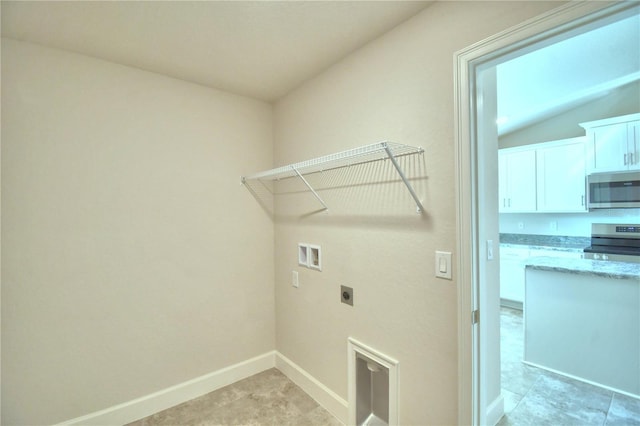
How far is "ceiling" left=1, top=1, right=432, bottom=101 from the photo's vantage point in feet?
4.58

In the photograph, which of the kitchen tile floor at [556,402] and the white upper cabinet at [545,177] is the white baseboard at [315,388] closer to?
the kitchen tile floor at [556,402]

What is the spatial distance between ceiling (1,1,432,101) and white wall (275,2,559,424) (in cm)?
17

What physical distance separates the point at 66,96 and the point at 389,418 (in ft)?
8.85

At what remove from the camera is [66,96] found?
5.77 ft

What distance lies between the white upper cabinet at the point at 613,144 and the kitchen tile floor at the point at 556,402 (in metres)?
2.63

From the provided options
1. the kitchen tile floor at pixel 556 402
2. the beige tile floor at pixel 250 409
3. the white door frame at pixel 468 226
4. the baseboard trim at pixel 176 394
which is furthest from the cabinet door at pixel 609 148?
the baseboard trim at pixel 176 394

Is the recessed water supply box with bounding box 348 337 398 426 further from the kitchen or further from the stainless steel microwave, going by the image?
the stainless steel microwave

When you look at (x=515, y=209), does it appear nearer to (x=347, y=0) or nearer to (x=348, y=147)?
(x=348, y=147)

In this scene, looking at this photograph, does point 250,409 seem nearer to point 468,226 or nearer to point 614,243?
point 468,226

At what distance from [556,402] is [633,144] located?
3110 millimetres

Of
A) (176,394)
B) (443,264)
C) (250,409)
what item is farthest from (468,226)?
(176,394)

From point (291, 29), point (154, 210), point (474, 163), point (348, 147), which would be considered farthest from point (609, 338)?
point (154, 210)

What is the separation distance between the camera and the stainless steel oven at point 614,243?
11.1ft

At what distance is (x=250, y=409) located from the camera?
80.2 inches
